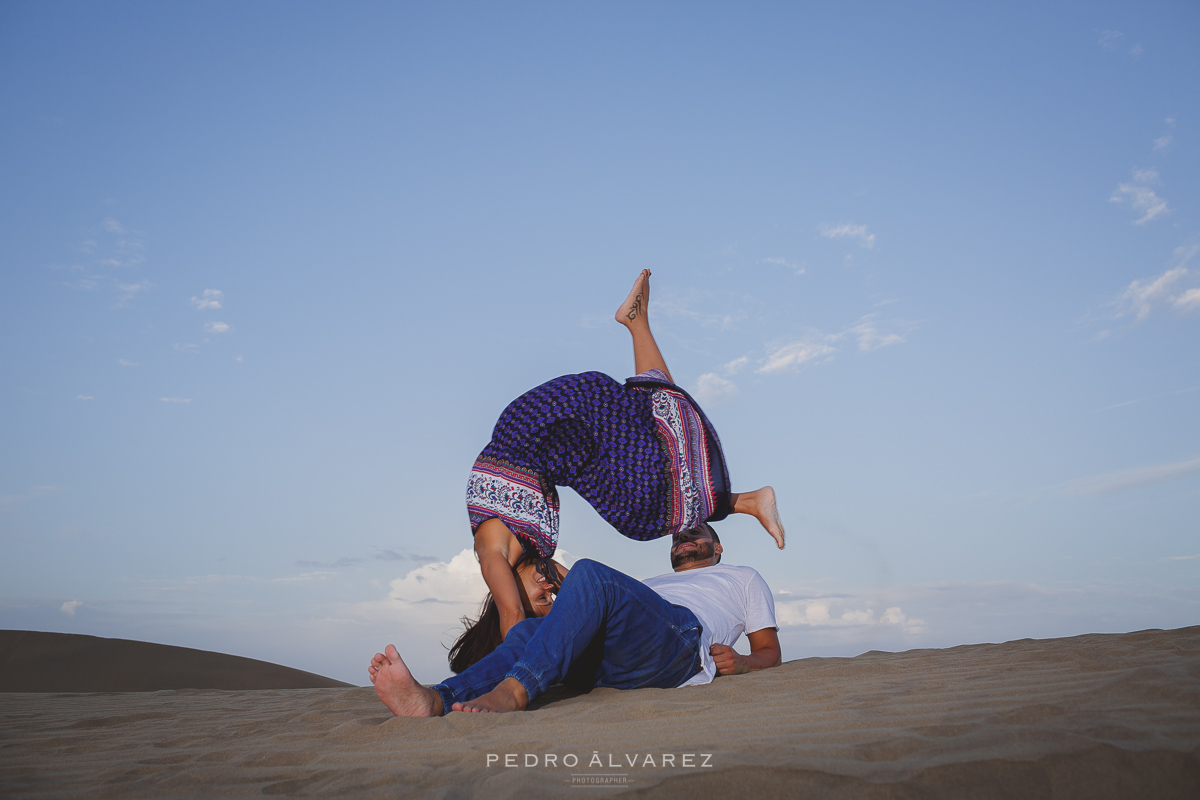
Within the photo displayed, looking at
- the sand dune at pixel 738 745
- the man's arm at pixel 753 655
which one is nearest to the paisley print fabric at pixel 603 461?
the man's arm at pixel 753 655

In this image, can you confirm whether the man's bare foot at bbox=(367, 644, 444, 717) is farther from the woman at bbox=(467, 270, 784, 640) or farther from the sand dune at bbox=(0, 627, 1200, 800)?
the woman at bbox=(467, 270, 784, 640)

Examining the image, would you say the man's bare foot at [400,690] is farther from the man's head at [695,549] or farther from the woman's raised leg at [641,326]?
the woman's raised leg at [641,326]

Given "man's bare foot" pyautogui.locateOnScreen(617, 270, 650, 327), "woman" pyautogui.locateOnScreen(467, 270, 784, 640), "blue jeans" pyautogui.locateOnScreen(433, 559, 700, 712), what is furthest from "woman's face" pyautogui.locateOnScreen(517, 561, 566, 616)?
"man's bare foot" pyautogui.locateOnScreen(617, 270, 650, 327)

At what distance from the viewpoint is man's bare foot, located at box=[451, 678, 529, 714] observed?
2.20 metres

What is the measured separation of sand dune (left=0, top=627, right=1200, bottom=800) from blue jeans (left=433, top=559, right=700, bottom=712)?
124 millimetres

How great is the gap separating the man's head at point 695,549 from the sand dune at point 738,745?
835 mm

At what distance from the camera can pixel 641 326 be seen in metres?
5.11

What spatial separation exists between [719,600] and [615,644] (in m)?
0.72

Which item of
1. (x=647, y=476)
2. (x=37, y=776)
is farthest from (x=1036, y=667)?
(x=37, y=776)

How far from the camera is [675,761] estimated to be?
4.83 ft

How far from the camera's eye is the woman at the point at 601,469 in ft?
Result: 12.5

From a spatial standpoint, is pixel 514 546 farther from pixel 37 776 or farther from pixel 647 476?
pixel 37 776

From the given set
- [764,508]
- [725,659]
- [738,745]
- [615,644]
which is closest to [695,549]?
[725,659]

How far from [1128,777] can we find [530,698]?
62.0 inches
